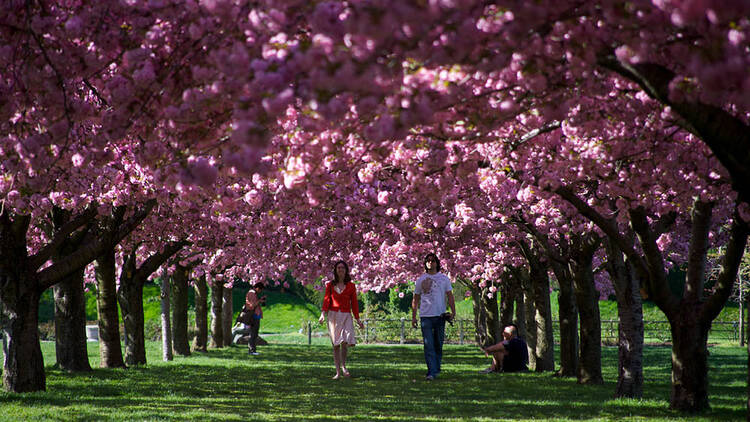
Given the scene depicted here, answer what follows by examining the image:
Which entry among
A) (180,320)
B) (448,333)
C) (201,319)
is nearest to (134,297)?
(180,320)

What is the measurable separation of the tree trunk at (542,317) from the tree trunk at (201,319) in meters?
13.2

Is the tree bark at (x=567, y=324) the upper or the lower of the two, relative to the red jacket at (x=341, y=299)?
lower

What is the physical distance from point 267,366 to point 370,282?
18.8 metres

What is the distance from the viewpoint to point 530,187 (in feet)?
34.2

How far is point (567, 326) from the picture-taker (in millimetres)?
16281

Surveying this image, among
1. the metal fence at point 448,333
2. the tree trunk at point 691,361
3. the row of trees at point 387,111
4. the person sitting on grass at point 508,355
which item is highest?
the row of trees at point 387,111

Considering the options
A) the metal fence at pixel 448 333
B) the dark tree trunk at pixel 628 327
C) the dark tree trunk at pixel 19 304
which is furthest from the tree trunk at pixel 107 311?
the metal fence at pixel 448 333

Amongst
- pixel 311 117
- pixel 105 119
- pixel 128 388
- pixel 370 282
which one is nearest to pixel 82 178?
pixel 128 388

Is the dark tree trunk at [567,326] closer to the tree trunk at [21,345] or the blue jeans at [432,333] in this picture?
the blue jeans at [432,333]

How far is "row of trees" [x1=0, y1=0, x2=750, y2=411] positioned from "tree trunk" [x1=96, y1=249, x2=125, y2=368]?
13.8 feet

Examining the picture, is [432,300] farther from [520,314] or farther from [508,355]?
[520,314]

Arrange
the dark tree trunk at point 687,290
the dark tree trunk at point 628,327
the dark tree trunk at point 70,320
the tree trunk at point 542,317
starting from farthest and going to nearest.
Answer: the tree trunk at point 542,317 → the dark tree trunk at point 70,320 → the dark tree trunk at point 628,327 → the dark tree trunk at point 687,290

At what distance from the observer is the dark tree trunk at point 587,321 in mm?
14078

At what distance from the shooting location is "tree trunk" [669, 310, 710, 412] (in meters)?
9.48
